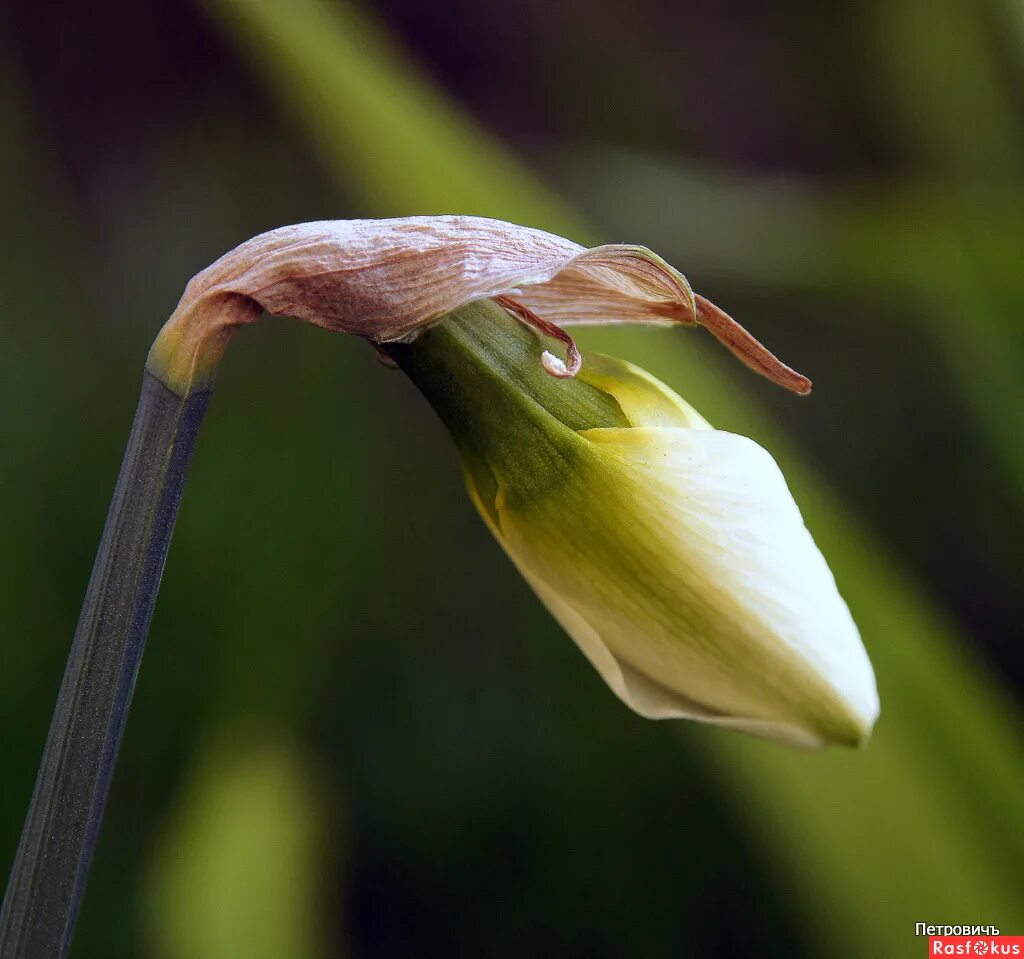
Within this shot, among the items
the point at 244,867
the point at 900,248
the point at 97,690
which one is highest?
the point at 900,248

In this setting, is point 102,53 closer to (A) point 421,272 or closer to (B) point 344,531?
(B) point 344,531

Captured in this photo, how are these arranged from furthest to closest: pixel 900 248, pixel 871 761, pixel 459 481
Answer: pixel 459 481 < pixel 900 248 < pixel 871 761

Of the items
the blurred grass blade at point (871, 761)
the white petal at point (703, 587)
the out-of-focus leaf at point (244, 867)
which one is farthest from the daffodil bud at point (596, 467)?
the out-of-focus leaf at point (244, 867)

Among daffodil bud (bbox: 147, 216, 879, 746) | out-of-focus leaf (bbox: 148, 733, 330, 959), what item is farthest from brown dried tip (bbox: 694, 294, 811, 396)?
out-of-focus leaf (bbox: 148, 733, 330, 959)

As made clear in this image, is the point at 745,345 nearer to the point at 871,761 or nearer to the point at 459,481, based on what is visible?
the point at 871,761

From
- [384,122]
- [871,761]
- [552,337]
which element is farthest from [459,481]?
[552,337]

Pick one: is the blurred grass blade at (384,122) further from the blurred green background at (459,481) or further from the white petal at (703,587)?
the white petal at (703,587)

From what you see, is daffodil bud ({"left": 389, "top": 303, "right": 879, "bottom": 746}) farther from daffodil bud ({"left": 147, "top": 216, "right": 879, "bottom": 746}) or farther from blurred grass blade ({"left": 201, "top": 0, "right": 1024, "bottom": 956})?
blurred grass blade ({"left": 201, "top": 0, "right": 1024, "bottom": 956})

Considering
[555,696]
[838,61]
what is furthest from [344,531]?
[838,61]
